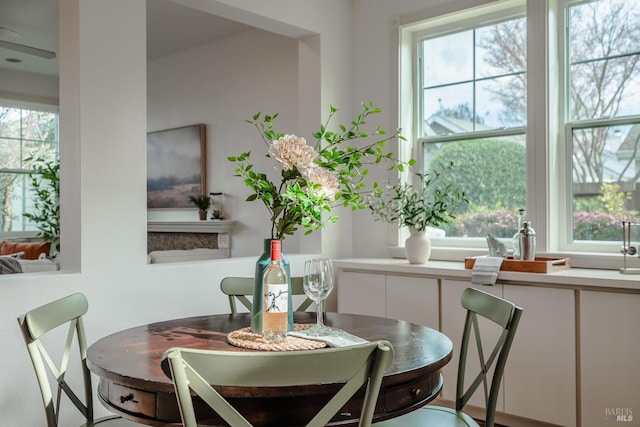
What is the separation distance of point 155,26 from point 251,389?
15.0 ft

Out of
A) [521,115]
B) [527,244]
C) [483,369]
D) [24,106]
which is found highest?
[24,106]

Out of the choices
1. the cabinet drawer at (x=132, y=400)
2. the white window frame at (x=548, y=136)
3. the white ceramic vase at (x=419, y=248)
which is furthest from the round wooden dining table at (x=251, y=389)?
the white window frame at (x=548, y=136)

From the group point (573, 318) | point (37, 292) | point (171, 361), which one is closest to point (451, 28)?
point (573, 318)

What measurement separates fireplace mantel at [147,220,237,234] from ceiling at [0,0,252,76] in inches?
70.6

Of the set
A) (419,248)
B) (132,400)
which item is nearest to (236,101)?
(419,248)

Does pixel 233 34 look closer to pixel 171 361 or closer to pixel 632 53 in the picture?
pixel 632 53

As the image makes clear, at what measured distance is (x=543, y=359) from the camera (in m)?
2.88

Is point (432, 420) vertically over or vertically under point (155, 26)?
under

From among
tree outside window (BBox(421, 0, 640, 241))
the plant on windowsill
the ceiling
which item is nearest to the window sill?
tree outside window (BBox(421, 0, 640, 241))

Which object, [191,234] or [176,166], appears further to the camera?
[176,166]

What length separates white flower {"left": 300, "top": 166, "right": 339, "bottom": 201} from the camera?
174 cm

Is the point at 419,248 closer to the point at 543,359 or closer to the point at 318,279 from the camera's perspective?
the point at 543,359

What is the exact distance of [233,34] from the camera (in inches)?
210

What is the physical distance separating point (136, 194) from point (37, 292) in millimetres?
688
